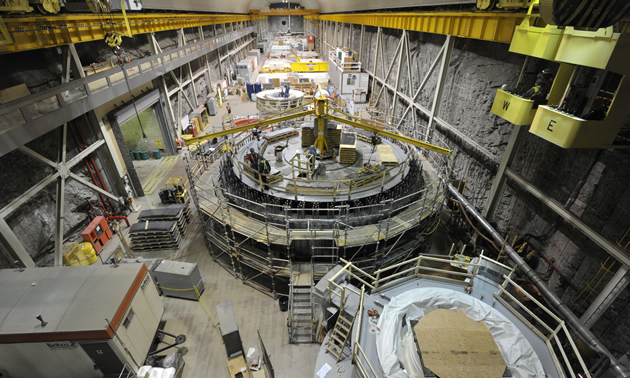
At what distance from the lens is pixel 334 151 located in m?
13.9

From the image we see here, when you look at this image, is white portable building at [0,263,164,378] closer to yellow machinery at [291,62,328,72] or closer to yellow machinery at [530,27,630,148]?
yellow machinery at [530,27,630,148]

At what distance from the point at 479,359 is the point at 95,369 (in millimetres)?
9613

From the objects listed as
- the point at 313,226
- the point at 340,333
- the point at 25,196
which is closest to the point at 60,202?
the point at 25,196

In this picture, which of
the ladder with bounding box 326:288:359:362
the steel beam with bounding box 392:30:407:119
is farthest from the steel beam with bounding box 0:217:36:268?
the steel beam with bounding box 392:30:407:119

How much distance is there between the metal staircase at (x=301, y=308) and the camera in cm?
922

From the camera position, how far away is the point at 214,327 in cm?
962

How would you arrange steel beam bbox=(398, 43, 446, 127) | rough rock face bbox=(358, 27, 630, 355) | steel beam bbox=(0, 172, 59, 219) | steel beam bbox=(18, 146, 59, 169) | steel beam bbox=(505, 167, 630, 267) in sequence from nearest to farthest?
steel beam bbox=(505, 167, 630, 267) < rough rock face bbox=(358, 27, 630, 355) < steel beam bbox=(0, 172, 59, 219) < steel beam bbox=(18, 146, 59, 169) < steel beam bbox=(398, 43, 446, 127)

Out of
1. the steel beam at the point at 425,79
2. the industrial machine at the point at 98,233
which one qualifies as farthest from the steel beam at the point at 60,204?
the steel beam at the point at 425,79

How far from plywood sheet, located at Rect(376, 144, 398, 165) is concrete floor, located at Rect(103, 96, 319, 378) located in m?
7.89

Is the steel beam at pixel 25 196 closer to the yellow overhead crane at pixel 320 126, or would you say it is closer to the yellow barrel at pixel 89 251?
the yellow barrel at pixel 89 251

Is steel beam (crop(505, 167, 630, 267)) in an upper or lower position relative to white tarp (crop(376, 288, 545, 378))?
upper

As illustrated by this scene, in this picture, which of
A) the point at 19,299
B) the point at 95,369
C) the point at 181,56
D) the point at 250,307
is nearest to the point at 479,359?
the point at 250,307

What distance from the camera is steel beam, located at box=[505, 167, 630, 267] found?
6982mm

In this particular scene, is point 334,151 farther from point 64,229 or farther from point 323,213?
point 64,229
